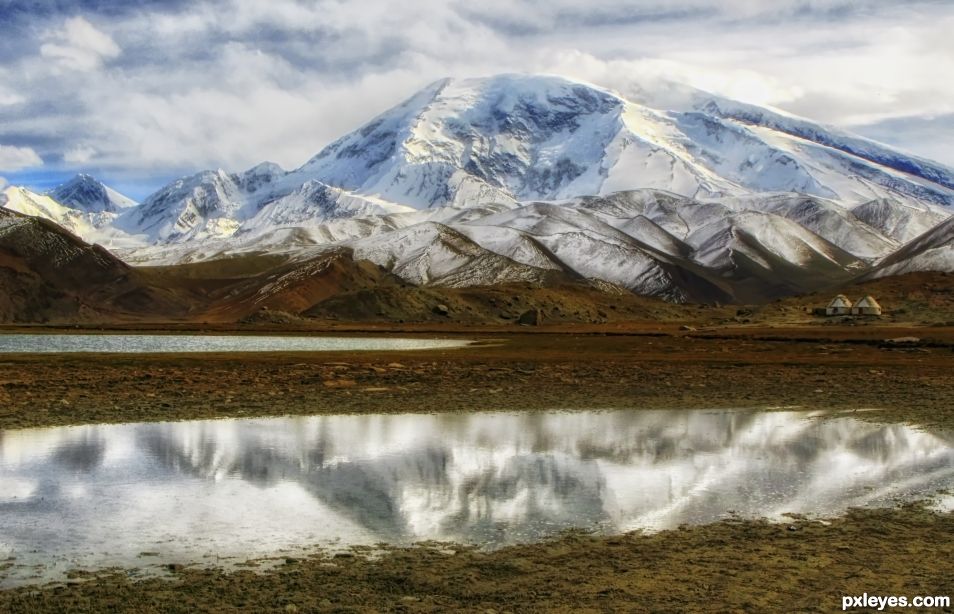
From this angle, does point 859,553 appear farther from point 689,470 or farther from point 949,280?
point 949,280

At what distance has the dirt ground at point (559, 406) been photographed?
1483cm

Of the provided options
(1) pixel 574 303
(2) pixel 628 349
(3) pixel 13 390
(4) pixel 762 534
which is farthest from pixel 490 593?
(1) pixel 574 303

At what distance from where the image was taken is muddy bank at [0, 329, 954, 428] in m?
39.6

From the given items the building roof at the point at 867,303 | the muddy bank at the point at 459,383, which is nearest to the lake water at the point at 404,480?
the muddy bank at the point at 459,383

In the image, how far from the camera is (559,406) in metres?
41.0

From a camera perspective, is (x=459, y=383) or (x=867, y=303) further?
(x=867, y=303)

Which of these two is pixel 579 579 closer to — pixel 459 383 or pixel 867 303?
pixel 459 383

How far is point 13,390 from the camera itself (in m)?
43.5

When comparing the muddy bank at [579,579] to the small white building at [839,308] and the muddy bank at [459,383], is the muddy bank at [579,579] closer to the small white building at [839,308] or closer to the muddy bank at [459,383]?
the muddy bank at [459,383]

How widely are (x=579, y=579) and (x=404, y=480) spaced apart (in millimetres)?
9230

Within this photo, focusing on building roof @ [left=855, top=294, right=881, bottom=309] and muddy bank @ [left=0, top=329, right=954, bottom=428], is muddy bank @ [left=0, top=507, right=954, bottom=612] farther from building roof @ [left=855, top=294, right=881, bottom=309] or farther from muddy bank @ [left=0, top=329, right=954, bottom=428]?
building roof @ [left=855, top=294, right=881, bottom=309]

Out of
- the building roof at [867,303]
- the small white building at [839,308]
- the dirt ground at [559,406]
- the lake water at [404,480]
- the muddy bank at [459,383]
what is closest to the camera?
the dirt ground at [559,406]

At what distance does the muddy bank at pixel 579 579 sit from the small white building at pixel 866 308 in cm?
13706

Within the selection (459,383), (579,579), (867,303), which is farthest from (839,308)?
(579,579)
